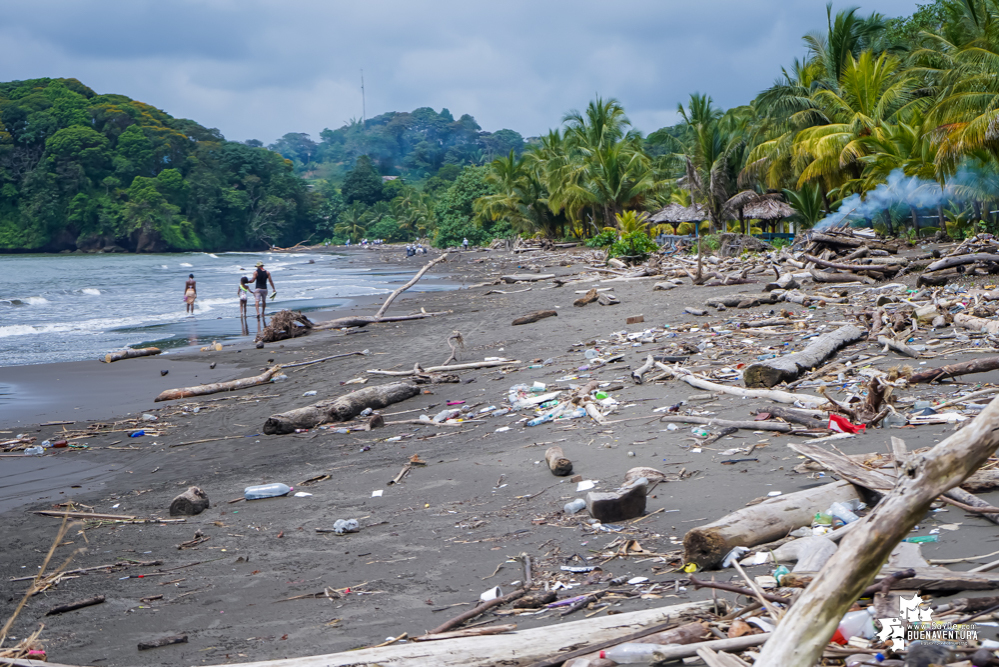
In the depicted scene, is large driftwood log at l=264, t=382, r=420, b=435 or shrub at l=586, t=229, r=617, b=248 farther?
shrub at l=586, t=229, r=617, b=248

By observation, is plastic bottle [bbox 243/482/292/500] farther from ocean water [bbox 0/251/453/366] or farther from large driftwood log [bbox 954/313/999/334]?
ocean water [bbox 0/251/453/366]

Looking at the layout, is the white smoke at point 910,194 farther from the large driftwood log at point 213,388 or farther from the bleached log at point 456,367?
the large driftwood log at point 213,388

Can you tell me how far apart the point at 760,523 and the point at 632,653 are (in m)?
1.24

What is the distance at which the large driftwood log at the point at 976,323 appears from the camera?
24.6 ft

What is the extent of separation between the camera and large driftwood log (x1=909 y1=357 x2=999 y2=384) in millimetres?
5957

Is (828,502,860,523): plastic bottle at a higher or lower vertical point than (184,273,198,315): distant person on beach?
lower

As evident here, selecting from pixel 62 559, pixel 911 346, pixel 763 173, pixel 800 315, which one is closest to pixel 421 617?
pixel 62 559

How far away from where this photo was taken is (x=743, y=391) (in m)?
6.61

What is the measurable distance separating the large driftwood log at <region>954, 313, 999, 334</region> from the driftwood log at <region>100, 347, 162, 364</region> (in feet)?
45.9

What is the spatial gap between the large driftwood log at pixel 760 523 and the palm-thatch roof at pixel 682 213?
29156mm

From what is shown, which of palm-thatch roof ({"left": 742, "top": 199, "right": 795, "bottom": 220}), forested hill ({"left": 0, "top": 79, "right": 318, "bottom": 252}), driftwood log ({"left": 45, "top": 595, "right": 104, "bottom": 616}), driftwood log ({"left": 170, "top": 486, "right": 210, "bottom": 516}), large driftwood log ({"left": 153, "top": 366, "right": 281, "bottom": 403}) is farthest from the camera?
forested hill ({"left": 0, "top": 79, "right": 318, "bottom": 252})

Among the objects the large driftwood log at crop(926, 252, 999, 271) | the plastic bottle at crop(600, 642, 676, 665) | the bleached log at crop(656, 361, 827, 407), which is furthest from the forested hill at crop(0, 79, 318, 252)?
the plastic bottle at crop(600, 642, 676, 665)

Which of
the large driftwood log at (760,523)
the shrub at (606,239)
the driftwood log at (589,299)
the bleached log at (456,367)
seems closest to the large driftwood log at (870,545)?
the large driftwood log at (760,523)

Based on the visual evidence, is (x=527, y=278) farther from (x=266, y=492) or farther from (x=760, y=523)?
(x=760, y=523)
